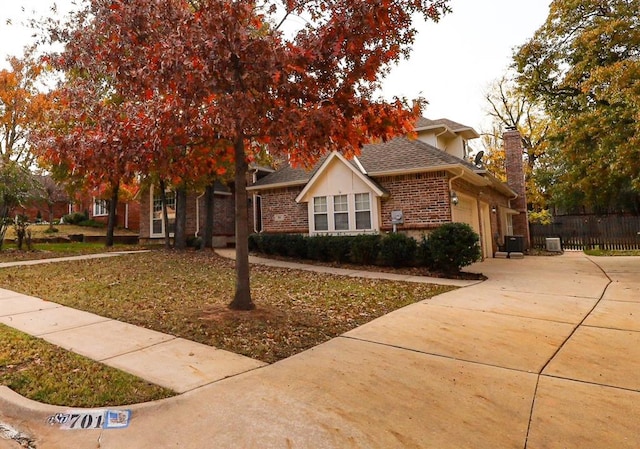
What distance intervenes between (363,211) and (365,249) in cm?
205

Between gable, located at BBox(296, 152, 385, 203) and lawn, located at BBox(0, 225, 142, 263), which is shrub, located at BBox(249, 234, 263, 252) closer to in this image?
gable, located at BBox(296, 152, 385, 203)

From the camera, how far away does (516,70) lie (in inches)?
665

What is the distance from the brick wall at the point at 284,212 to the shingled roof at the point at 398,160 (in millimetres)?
518

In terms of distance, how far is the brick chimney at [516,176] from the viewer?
782 inches

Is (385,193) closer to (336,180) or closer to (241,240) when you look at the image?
(336,180)

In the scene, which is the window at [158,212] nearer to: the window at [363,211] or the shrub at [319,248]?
the shrub at [319,248]

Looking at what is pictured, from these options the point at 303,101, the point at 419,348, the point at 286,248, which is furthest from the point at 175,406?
the point at 286,248

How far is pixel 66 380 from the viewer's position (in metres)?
3.42

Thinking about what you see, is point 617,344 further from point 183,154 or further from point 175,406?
point 183,154

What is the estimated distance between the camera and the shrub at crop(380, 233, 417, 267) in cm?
1085

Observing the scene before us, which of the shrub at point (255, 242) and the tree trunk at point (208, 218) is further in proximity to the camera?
the tree trunk at point (208, 218)

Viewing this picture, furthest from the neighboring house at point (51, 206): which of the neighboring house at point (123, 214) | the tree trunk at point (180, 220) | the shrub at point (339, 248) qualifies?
the shrub at point (339, 248)

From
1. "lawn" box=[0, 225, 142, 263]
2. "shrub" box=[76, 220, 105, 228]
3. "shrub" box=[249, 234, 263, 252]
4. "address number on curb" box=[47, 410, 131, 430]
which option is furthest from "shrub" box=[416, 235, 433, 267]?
"shrub" box=[76, 220, 105, 228]

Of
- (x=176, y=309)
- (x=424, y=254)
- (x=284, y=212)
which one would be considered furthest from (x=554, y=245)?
(x=176, y=309)
